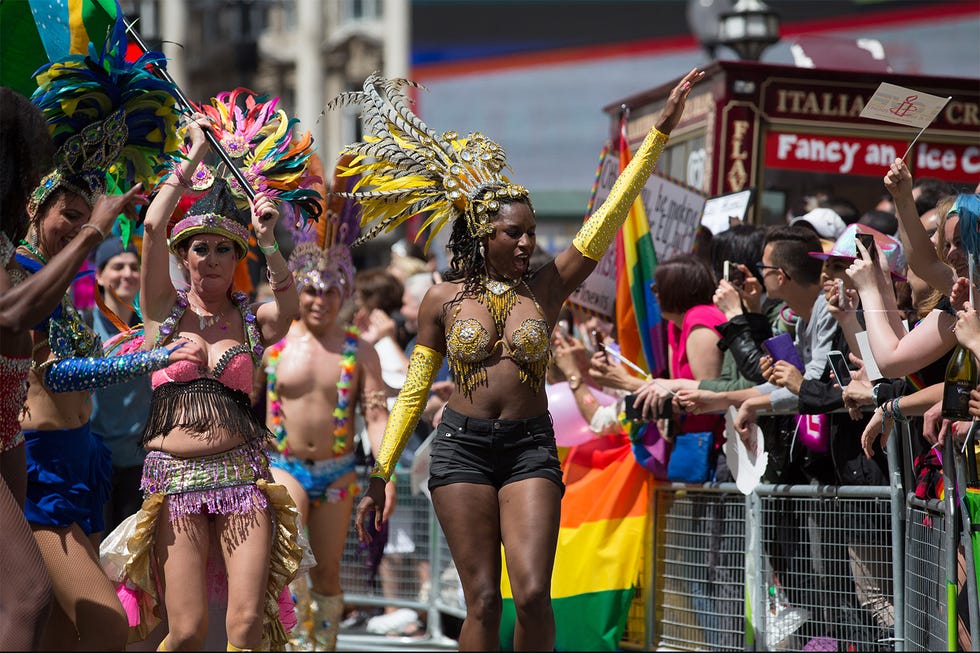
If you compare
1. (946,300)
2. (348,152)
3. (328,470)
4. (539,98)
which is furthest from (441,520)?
(539,98)

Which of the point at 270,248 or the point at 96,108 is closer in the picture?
the point at 96,108

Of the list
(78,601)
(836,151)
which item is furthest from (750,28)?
(78,601)

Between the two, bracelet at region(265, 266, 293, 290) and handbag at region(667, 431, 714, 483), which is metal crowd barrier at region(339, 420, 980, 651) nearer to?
handbag at region(667, 431, 714, 483)

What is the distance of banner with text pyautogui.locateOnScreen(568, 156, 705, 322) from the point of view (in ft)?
25.1

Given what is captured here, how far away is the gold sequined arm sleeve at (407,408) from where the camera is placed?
5402mm

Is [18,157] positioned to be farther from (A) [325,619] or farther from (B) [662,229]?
(B) [662,229]

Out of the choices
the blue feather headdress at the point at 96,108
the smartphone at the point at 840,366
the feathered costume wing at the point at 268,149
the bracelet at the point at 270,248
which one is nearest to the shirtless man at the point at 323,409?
the feathered costume wing at the point at 268,149

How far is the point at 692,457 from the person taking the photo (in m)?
6.89

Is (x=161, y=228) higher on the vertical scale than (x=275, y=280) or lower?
higher

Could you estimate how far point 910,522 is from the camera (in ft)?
17.8

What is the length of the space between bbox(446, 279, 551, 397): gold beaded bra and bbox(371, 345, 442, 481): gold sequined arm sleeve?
0.52ft

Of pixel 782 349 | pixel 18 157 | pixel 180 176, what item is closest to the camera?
pixel 18 157

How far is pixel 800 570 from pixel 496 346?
6.66 feet

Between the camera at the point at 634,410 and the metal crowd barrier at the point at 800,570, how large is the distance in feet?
1.71
